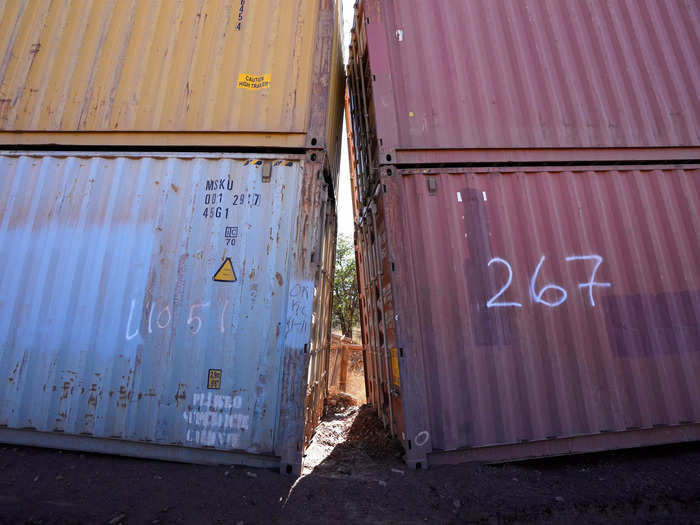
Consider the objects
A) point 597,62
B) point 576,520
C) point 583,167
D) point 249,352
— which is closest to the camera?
point 576,520

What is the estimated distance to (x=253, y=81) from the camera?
3891 mm

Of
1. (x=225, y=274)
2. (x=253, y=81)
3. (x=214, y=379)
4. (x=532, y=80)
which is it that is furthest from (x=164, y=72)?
(x=532, y=80)

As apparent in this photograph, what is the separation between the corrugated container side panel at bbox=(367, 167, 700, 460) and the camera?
10.5 ft

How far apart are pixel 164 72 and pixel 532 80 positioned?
170 inches

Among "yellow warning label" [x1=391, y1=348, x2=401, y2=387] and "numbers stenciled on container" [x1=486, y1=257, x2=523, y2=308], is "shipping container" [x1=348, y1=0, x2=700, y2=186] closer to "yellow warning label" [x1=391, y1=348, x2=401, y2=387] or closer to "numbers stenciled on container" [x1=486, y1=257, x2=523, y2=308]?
"numbers stenciled on container" [x1=486, y1=257, x2=523, y2=308]

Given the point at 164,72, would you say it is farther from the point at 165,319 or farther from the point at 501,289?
the point at 501,289

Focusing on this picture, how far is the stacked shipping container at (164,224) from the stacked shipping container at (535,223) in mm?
934

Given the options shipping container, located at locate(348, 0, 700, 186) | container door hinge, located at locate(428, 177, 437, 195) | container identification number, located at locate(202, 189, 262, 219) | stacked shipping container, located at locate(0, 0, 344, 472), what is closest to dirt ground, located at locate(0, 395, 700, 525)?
stacked shipping container, located at locate(0, 0, 344, 472)

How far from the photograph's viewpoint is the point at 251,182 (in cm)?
355

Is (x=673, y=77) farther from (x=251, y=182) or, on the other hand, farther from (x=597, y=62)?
(x=251, y=182)

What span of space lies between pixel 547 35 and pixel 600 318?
3.51 m

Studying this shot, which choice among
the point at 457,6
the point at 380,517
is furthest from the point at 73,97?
the point at 380,517

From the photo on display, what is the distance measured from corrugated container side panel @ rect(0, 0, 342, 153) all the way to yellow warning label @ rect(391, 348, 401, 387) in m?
2.34

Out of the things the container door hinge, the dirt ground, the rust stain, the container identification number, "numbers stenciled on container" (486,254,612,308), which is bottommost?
the dirt ground
